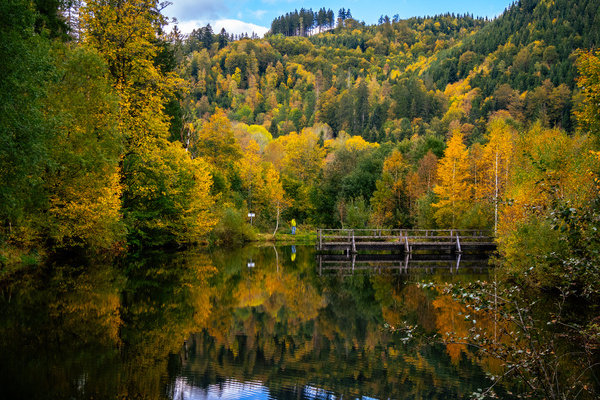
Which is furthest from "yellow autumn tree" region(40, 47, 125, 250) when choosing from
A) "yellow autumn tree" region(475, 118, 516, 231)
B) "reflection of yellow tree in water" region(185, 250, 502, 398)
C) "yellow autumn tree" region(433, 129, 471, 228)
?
"yellow autumn tree" region(475, 118, 516, 231)

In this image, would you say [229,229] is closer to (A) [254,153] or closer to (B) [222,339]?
(A) [254,153]

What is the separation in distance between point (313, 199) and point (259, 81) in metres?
103

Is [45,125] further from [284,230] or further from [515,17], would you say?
[515,17]

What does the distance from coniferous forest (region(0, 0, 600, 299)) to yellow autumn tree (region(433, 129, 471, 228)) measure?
13 centimetres

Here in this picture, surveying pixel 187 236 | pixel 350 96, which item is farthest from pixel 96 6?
pixel 350 96

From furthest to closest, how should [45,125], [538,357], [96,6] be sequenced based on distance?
[96,6], [45,125], [538,357]

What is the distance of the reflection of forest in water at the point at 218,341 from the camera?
8.05 m

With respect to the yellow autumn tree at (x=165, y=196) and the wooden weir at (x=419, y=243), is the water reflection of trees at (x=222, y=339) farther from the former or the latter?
the wooden weir at (x=419, y=243)

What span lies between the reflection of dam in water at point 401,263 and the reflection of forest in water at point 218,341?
7450 mm

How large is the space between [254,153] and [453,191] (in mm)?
27692

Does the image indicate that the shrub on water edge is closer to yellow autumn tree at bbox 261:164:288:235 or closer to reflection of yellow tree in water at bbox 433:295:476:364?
yellow autumn tree at bbox 261:164:288:235

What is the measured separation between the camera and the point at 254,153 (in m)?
58.8

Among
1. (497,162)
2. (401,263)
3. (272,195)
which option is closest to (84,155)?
(401,263)

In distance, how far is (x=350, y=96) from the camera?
4724 inches
